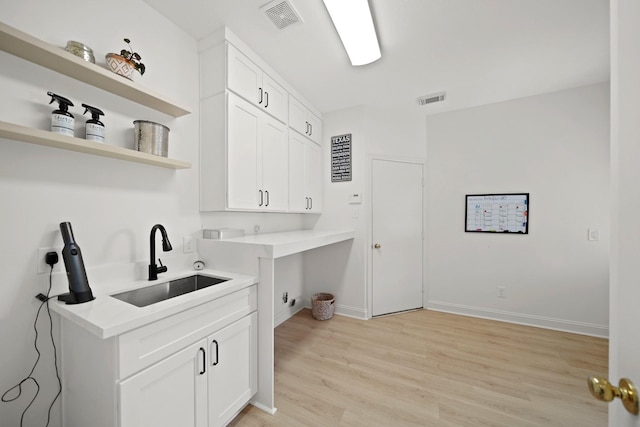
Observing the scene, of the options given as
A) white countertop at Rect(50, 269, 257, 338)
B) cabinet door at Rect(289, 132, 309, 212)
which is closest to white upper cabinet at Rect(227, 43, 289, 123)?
cabinet door at Rect(289, 132, 309, 212)

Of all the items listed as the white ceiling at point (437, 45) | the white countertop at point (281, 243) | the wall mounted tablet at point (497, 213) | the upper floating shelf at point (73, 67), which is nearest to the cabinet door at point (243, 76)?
the white ceiling at point (437, 45)

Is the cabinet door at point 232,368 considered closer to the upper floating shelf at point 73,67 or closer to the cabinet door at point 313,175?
the upper floating shelf at point 73,67

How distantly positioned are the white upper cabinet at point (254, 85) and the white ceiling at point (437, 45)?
16 centimetres

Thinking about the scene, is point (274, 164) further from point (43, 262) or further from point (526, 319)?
point (526, 319)

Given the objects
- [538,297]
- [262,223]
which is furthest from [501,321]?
[262,223]

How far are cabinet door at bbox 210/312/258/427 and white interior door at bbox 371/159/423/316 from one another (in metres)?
1.88

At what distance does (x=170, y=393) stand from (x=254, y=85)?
87.0 inches

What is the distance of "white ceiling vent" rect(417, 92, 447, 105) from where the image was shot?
2820mm

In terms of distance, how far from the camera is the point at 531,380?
1.89m

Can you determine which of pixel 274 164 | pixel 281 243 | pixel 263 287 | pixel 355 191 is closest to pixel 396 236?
pixel 355 191

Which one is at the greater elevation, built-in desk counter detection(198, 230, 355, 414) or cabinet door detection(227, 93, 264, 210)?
cabinet door detection(227, 93, 264, 210)

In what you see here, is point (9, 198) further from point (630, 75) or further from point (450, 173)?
point (450, 173)

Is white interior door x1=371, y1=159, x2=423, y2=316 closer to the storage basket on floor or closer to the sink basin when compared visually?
the storage basket on floor

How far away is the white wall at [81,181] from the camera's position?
1.12m
